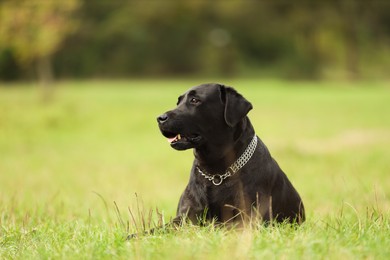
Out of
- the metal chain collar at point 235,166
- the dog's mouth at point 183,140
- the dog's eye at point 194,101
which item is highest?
the dog's eye at point 194,101

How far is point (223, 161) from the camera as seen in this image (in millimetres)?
5227

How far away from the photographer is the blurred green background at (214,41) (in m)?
60.0

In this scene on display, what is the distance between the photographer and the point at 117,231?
470cm

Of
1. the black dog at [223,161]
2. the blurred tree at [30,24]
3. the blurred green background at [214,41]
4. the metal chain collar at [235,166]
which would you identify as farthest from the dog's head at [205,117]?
the blurred green background at [214,41]

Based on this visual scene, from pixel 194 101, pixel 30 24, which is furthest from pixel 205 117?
pixel 30 24

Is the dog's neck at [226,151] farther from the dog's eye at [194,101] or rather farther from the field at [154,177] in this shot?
the field at [154,177]

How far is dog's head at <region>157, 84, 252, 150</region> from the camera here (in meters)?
5.21

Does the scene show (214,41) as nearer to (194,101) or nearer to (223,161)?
(194,101)

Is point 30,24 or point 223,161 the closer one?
point 223,161

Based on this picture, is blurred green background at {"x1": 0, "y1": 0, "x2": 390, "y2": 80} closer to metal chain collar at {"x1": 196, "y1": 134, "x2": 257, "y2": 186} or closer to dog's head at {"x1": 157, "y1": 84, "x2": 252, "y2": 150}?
dog's head at {"x1": 157, "y1": 84, "x2": 252, "y2": 150}

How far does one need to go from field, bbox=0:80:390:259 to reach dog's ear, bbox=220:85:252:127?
3.38 feet

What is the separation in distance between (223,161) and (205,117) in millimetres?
455

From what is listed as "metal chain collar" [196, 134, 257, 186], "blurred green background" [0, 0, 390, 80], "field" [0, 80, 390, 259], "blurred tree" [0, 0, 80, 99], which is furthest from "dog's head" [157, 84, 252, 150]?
"blurred green background" [0, 0, 390, 80]

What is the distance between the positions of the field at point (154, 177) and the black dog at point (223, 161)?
432mm
